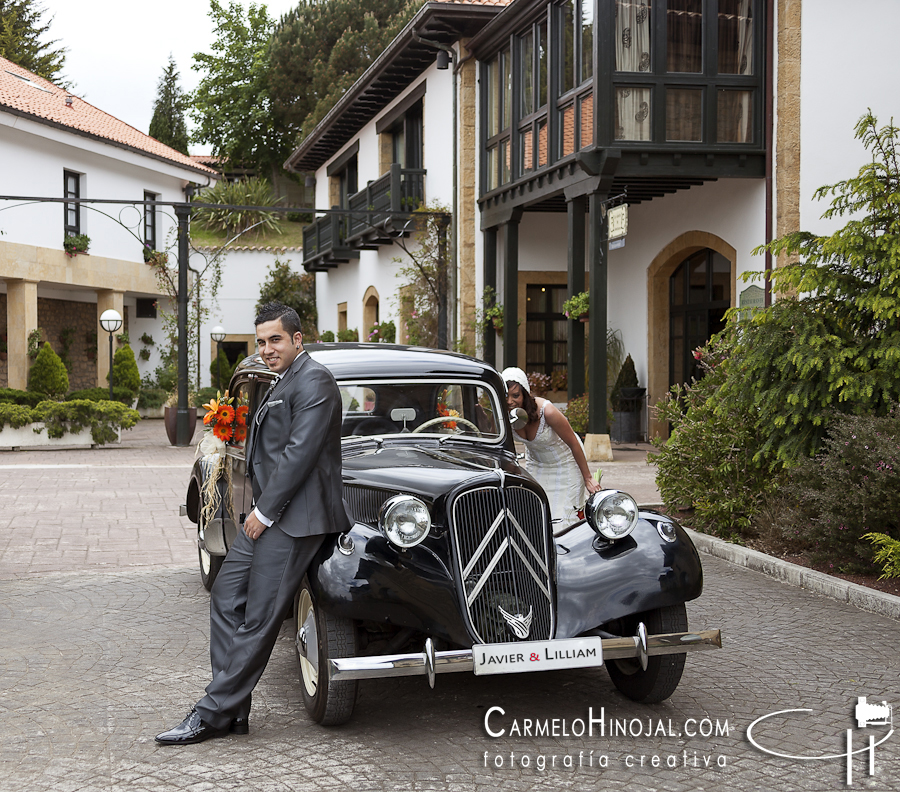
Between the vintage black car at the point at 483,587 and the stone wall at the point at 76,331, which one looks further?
the stone wall at the point at 76,331

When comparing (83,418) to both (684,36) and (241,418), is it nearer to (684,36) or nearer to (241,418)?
(684,36)

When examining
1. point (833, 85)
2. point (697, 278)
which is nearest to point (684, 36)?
point (833, 85)

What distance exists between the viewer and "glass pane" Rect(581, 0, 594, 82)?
15.4 meters

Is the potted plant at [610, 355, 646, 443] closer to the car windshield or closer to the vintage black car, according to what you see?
the car windshield

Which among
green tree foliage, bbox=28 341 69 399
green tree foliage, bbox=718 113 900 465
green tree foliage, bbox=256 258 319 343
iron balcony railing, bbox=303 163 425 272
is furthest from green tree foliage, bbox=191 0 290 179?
green tree foliage, bbox=718 113 900 465

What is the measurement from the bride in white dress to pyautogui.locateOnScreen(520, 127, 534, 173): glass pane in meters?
12.4

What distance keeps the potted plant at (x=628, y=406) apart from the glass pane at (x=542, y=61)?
5.22 m

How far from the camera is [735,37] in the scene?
15.3m

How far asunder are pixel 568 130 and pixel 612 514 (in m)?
12.8

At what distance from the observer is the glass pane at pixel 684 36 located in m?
15.2

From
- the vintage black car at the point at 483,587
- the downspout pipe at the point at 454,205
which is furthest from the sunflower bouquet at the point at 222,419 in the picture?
the downspout pipe at the point at 454,205

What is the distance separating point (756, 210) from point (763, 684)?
1154 cm

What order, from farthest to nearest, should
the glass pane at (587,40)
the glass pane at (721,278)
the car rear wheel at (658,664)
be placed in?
the glass pane at (721,278)
the glass pane at (587,40)
the car rear wheel at (658,664)

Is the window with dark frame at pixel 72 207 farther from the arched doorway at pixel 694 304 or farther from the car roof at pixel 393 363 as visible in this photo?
the car roof at pixel 393 363
